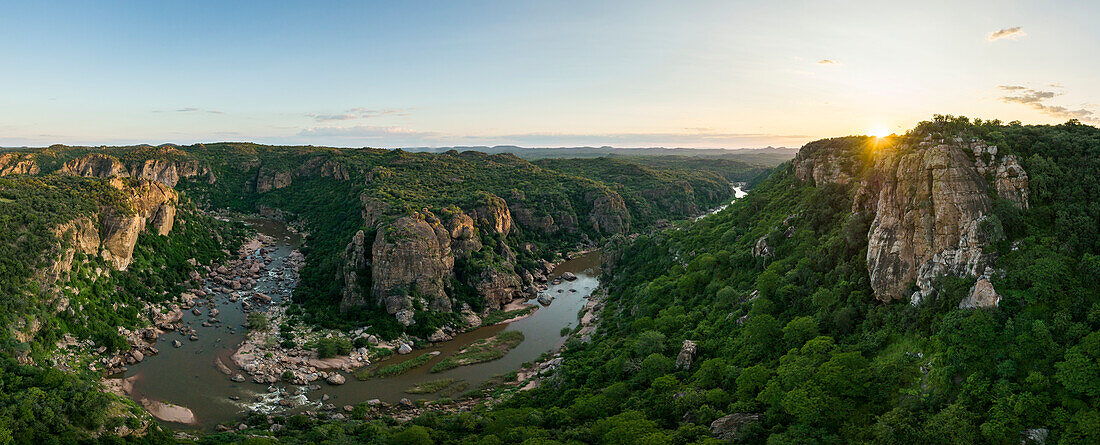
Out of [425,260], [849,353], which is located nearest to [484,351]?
[425,260]

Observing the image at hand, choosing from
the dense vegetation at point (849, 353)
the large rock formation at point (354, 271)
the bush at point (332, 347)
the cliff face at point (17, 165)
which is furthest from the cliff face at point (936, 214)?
the cliff face at point (17, 165)

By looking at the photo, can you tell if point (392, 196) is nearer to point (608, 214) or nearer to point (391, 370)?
point (391, 370)

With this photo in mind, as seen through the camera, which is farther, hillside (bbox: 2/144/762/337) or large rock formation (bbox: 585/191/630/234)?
large rock formation (bbox: 585/191/630/234)

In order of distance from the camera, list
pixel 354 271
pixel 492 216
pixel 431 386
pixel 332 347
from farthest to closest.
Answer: pixel 492 216 < pixel 354 271 < pixel 332 347 < pixel 431 386

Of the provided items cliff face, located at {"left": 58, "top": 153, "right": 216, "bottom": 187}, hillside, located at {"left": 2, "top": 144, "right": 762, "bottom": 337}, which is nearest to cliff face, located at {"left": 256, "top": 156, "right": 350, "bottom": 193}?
hillside, located at {"left": 2, "top": 144, "right": 762, "bottom": 337}

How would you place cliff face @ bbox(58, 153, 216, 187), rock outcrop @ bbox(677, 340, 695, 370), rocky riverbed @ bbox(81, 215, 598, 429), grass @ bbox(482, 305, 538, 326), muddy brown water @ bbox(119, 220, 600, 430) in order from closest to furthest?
rock outcrop @ bbox(677, 340, 695, 370) → muddy brown water @ bbox(119, 220, 600, 430) → rocky riverbed @ bbox(81, 215, 598, 429) → grass @ bbox(482, 305, 538, 326) → cliff face @ bbox(58, 153, 216, 187)

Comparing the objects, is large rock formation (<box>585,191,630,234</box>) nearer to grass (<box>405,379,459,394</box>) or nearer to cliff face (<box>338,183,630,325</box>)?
cliff face (<box>338,183,630,325</box>)

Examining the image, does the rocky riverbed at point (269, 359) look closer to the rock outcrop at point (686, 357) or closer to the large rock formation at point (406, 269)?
the large rock formation at point (406, 269)
